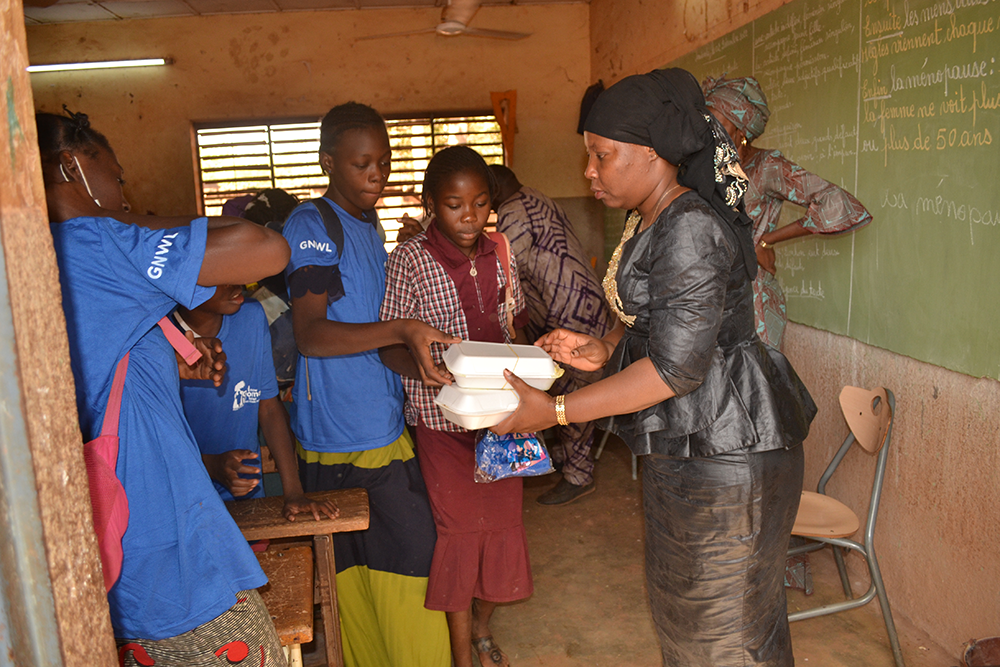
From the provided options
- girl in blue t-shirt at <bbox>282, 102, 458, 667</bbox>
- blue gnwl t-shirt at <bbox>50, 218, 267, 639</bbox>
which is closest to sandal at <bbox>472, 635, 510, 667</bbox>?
girl in blue t-shirt at <bbox>282, 102, 458, 667</bbox>

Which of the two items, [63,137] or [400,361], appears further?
[400,361]

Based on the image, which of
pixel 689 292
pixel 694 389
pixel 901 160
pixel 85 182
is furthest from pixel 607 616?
pixel 85 182

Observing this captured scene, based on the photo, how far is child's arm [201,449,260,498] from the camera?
2.10 meters

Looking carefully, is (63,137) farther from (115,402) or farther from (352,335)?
(352,335)

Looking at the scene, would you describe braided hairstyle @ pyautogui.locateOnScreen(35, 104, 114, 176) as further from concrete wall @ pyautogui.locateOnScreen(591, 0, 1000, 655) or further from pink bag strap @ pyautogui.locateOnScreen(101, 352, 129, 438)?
concrete wall @ pyautogui.locateOnScreen(591, 0, 1000, 655)

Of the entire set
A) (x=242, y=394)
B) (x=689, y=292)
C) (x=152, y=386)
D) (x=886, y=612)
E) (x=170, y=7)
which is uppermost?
(x=170, y=7)

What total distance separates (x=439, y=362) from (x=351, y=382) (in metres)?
0.30

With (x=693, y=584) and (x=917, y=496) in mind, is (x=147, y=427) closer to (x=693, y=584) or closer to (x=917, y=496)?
(x=693, y=584)

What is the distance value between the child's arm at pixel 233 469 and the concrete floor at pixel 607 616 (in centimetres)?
76

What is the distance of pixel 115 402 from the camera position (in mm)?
1327

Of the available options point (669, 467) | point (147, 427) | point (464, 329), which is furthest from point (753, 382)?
point (147, 427)

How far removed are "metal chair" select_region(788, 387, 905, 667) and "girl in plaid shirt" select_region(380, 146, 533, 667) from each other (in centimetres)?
105

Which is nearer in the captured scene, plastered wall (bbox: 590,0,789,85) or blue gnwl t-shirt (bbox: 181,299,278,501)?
blue gnwl t-shirt (bbox: 181,299,278,501)

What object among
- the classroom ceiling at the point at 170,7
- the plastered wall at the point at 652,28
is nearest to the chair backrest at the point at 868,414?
the plastered wall at the point at 652,28
